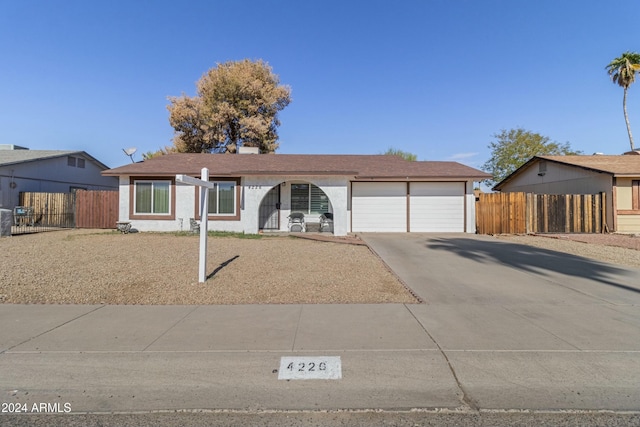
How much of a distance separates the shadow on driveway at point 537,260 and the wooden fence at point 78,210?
15.6 metres

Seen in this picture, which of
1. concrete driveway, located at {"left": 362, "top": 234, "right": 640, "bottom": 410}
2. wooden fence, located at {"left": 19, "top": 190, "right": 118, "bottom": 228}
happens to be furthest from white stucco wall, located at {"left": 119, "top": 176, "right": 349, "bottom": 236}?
concrete driveway, located at {"left": 362, "top": 234, "right": 640, "bottom": 410}

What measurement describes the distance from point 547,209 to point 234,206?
1544cm

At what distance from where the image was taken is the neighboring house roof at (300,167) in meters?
17.2

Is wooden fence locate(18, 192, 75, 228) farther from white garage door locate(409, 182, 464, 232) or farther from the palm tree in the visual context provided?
the palm tree

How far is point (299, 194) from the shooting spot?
61.2 feet

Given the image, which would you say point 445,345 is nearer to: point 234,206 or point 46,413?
point 46,413

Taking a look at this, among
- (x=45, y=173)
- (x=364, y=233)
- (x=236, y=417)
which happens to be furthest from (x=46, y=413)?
(x=45, y=173)

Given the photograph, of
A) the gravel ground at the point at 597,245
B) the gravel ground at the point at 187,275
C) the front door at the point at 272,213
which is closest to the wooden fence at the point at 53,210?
the gravel ground at the point at 187,275

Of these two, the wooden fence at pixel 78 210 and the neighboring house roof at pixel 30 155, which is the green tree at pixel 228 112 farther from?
the wooden fence at pixel 78 210

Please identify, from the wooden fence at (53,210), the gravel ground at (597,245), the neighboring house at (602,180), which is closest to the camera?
the gravel ground at (597,245)

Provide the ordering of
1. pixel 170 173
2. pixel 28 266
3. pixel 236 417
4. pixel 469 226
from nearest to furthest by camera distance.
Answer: pixel 236 417 < pixel 28 266 < pixel 170 173 < pixel 469 226

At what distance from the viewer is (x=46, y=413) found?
10.8 feet

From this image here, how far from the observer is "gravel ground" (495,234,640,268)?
37.5 feet

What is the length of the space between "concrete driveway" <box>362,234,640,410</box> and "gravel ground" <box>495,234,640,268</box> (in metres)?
1.35
